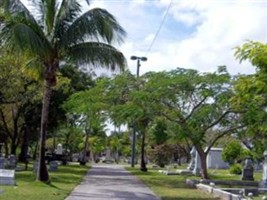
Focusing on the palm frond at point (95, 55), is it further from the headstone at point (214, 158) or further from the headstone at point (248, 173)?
the headstone at point (214, 158)

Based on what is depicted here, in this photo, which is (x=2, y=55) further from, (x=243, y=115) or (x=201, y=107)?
(x=243, y=115)

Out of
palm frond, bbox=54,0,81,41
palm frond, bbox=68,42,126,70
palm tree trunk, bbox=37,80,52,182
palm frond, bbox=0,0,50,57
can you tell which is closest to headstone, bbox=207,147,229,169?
palm frond, bbox=68,42,126,70

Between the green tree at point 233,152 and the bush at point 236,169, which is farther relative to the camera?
the green tree at point 233,152

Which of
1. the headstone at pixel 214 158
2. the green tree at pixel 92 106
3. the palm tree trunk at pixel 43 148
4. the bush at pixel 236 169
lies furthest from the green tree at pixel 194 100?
the headstone at pixel 214 158

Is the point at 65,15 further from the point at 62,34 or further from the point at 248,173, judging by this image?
the point at 248,173

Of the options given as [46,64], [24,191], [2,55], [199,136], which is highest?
[2,55]

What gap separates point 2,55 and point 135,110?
7.23m

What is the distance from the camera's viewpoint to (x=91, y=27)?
22.5m

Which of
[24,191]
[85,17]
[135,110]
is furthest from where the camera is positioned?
[135,110]

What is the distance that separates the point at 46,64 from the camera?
23.1 meters

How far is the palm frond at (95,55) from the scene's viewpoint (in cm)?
2298

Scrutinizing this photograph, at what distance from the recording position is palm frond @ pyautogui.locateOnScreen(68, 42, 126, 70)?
22984 millimetres

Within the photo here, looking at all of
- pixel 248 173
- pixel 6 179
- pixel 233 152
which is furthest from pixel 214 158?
pixel 6 179

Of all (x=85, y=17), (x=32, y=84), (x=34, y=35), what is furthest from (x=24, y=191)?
(x=32, y=84)
